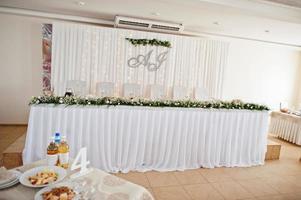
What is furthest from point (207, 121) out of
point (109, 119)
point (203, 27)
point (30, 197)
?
point (203, 27)

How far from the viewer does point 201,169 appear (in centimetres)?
336

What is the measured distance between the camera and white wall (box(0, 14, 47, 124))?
495 centimetres

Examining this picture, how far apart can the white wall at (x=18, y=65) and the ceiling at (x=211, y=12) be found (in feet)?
1.56

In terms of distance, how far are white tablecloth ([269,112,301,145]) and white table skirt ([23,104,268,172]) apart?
1899mm

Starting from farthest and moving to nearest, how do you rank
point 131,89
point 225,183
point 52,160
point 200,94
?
1. point 200,94
2. point 131,89
3. point 225,183
4. point 52,160

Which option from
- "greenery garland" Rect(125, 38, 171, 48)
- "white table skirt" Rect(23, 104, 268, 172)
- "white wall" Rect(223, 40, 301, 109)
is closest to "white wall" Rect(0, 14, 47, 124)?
"greenery garland" Rect(125, 38, 171, 48)

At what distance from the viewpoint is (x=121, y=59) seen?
17.7ft

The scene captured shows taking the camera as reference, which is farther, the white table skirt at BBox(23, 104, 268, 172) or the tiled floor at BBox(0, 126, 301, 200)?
the white table skirt at BBox(23, 104, 268, 172)

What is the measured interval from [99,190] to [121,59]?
4.55 meters

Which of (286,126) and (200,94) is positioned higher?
(200,94)

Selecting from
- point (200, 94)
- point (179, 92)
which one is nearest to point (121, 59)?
point (179, 92)

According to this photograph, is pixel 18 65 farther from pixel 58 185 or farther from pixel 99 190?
pixel 99 190

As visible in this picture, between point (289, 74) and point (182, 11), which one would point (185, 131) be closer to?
point (182, 11)

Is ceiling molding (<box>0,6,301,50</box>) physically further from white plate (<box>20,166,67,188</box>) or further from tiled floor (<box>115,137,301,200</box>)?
white plate (<box>20,166,67,188</box>)
